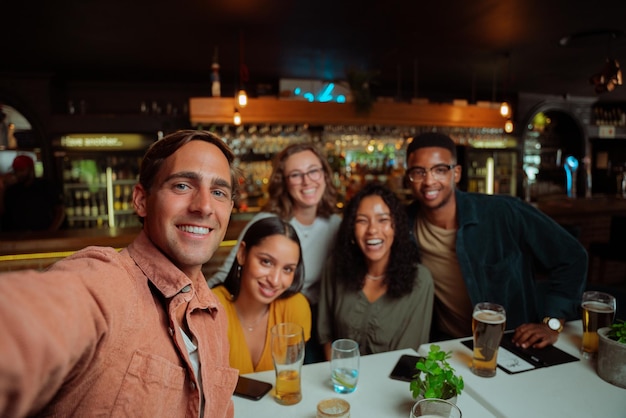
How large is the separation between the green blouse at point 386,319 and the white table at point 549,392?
0.42 meters

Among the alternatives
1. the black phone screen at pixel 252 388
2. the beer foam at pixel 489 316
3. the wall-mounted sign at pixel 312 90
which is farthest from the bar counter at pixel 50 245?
the wall-mounted sign at pixel 312 90

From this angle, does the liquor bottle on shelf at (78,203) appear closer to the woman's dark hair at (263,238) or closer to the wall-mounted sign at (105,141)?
the wall-mounted sign at (105,141)

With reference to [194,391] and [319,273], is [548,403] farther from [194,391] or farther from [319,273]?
[319,273]

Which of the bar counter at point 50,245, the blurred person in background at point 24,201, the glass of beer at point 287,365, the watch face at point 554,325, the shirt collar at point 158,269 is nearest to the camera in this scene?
the shirt collar at point 158,269

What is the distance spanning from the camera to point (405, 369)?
1.47 meters

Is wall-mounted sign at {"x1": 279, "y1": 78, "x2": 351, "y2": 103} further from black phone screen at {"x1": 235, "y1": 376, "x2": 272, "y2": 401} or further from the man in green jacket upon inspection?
black phone screen at {"x1": 235, "y1": 376, "x2": 272, "y2": 401}

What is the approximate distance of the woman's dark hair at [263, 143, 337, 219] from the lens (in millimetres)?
2600

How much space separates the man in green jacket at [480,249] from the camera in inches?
84.0

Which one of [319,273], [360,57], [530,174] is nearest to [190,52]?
[360,57]

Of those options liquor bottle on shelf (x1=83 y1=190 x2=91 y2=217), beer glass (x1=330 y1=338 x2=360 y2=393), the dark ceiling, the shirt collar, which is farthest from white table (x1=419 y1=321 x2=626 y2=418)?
liquor bottle on shelf (x1=83 y1=190 x2=91 y2=217)

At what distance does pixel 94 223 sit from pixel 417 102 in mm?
5192

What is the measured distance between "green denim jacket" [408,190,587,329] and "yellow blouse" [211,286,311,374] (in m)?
0.89

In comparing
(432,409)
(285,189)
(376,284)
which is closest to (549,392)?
(432,409)

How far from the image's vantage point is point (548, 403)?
1.27 m
